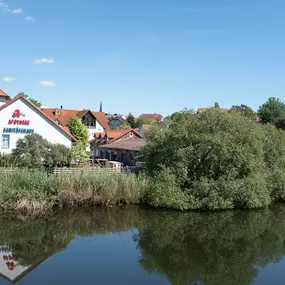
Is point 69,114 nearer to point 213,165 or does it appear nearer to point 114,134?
point 114,134

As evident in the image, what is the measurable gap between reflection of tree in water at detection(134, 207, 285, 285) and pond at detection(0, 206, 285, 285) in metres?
0.04

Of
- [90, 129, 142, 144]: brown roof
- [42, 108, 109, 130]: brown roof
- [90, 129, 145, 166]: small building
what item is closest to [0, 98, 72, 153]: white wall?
[90, 129, 145, 166]: small building

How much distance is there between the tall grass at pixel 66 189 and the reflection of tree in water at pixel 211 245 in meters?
2.81

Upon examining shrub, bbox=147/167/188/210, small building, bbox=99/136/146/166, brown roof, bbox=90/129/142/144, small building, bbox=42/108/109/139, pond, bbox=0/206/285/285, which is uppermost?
small building, bbox=42/108/109/139

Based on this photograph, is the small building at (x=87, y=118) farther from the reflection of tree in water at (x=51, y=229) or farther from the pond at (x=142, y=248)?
the pond at (x=142, y=248)

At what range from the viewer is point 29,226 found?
60.5ft

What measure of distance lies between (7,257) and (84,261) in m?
3.12

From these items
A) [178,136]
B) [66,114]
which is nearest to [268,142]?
[178,136]

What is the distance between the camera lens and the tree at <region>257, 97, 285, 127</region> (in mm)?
61219

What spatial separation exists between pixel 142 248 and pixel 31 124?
2192 cm

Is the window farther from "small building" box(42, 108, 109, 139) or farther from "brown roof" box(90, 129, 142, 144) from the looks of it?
"small building" box(42, 108, 109, 139)

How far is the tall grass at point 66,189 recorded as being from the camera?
67.3ft

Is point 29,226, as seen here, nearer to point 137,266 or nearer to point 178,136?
point 137,266

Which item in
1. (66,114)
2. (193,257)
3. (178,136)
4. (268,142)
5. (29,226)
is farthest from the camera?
(66,114)
